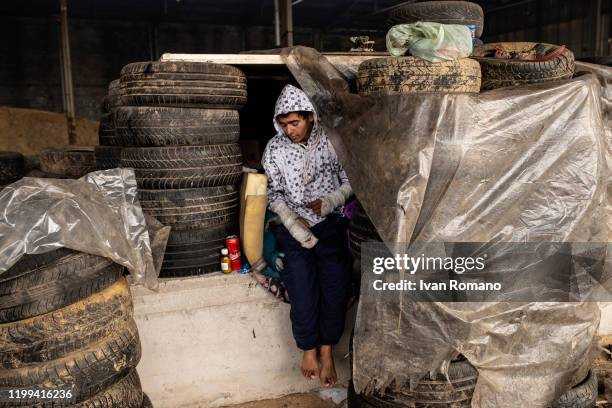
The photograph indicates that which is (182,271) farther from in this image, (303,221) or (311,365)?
(311,365)

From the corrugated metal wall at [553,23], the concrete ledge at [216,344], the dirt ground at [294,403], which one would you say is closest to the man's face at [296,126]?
the concrete ledge at [216,344]

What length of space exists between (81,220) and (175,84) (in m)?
1.23

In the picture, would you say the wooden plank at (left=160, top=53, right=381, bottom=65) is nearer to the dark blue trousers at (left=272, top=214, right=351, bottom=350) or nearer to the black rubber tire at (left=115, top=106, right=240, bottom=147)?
the black rubber tire at (left=115, top=106, right=240, bottom=147)

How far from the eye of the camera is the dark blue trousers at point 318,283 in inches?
133

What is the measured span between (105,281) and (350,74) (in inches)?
79.7

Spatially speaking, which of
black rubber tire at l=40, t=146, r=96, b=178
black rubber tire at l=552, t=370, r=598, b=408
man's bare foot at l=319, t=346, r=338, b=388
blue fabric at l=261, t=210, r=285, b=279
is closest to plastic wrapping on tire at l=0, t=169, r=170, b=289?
blue fabric at l=261, t=210, r=285, b=279

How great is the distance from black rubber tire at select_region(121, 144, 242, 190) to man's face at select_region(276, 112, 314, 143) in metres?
0.51

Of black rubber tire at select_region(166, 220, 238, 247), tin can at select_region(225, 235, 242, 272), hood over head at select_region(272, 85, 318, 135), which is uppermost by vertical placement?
hood over head at select_region(272, 85, 318, 135)

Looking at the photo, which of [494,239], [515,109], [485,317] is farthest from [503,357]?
[515,109]

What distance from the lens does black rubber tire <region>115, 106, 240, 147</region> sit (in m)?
3.44

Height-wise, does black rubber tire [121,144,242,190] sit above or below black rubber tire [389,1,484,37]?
below

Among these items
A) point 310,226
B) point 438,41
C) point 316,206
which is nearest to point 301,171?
point 316,206

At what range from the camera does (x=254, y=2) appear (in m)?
14.9

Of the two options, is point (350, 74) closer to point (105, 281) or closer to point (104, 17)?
point (105, 281)
